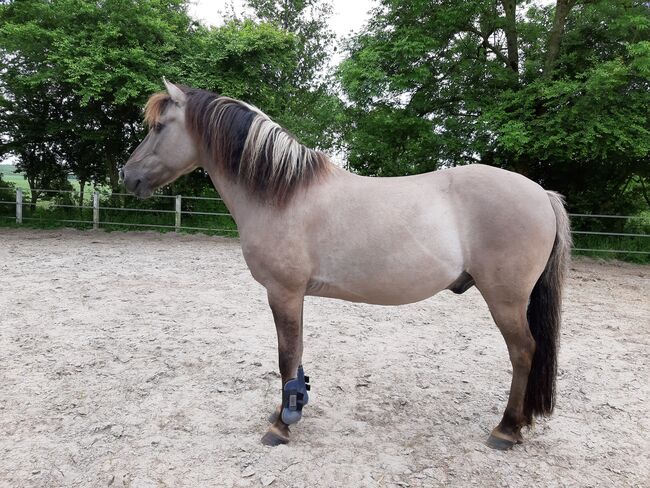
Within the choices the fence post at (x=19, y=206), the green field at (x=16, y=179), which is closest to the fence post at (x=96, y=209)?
the green field at (x=16, y=179)

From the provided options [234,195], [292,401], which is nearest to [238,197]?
[234,195]

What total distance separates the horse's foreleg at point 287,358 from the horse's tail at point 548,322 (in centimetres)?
141

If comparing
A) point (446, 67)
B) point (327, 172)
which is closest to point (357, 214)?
point (327, 172)

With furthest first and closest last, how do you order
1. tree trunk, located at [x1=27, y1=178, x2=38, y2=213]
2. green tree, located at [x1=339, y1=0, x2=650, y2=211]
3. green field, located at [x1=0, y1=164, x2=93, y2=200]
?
green field, located at [x1=0, y1=164, x2=93, y2=200]
tree trunk, located at [x1=27, y1=178, x2=38, y2=213]
green tree, located at [x1=339, y1=0, x2=650, y2=211]

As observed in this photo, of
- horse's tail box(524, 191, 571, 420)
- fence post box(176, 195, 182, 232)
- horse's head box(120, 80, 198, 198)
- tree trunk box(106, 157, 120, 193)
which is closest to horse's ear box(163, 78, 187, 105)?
horse's head box(120, 80, 198, 198)

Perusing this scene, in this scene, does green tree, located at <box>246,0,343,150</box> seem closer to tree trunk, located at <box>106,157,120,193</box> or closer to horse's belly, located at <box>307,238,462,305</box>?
tree trunk, located at <box>106,157,120,193</box>

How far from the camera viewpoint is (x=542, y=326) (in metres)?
2.39

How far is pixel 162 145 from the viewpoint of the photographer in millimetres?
2402

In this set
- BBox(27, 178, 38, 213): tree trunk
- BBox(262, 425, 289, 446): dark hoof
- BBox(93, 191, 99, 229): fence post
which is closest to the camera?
BBox(262, 425, 289, 446): dark hoof

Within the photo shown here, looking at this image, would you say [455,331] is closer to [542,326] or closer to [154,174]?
[542,326]

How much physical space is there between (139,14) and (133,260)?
586 centimetres

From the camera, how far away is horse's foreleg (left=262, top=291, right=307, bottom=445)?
90.1 inches

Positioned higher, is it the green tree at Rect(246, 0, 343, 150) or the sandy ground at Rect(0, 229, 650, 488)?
the green tree at Rect(246, 0, 343, 150)

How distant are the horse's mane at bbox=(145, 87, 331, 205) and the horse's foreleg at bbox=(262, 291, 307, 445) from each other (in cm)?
58
